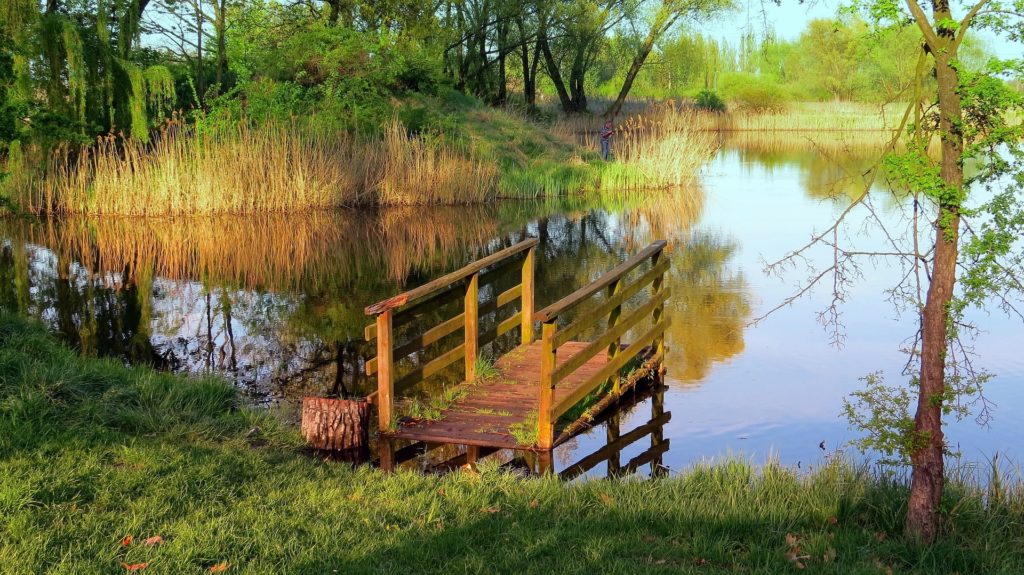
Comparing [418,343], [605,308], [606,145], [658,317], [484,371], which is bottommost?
[484,371]

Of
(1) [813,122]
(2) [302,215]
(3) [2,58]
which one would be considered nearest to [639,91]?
(1) [813,122]

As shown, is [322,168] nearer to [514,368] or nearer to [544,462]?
[514,368]

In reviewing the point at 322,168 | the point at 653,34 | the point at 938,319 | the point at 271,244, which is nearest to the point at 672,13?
the point at 653,34

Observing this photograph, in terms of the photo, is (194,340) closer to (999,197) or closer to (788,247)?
(999,197)

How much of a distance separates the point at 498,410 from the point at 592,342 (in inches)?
48.6

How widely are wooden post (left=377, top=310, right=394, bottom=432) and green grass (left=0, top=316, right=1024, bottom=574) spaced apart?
0.91m

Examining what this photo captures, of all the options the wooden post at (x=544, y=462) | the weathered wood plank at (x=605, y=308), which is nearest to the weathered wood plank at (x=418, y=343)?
the weathered wood plank at (x=605, y=308)

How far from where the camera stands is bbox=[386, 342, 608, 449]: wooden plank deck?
7371mm

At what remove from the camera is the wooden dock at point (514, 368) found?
24.0 feet

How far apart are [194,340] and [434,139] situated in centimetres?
1613

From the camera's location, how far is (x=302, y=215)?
22312mm

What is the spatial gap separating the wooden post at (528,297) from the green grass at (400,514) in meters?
3.54

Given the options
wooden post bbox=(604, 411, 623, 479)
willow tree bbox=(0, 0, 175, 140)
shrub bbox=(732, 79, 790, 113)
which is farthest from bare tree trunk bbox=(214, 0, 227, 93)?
shrub bbox=(732, 79, 790, 113)

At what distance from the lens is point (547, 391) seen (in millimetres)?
7203
